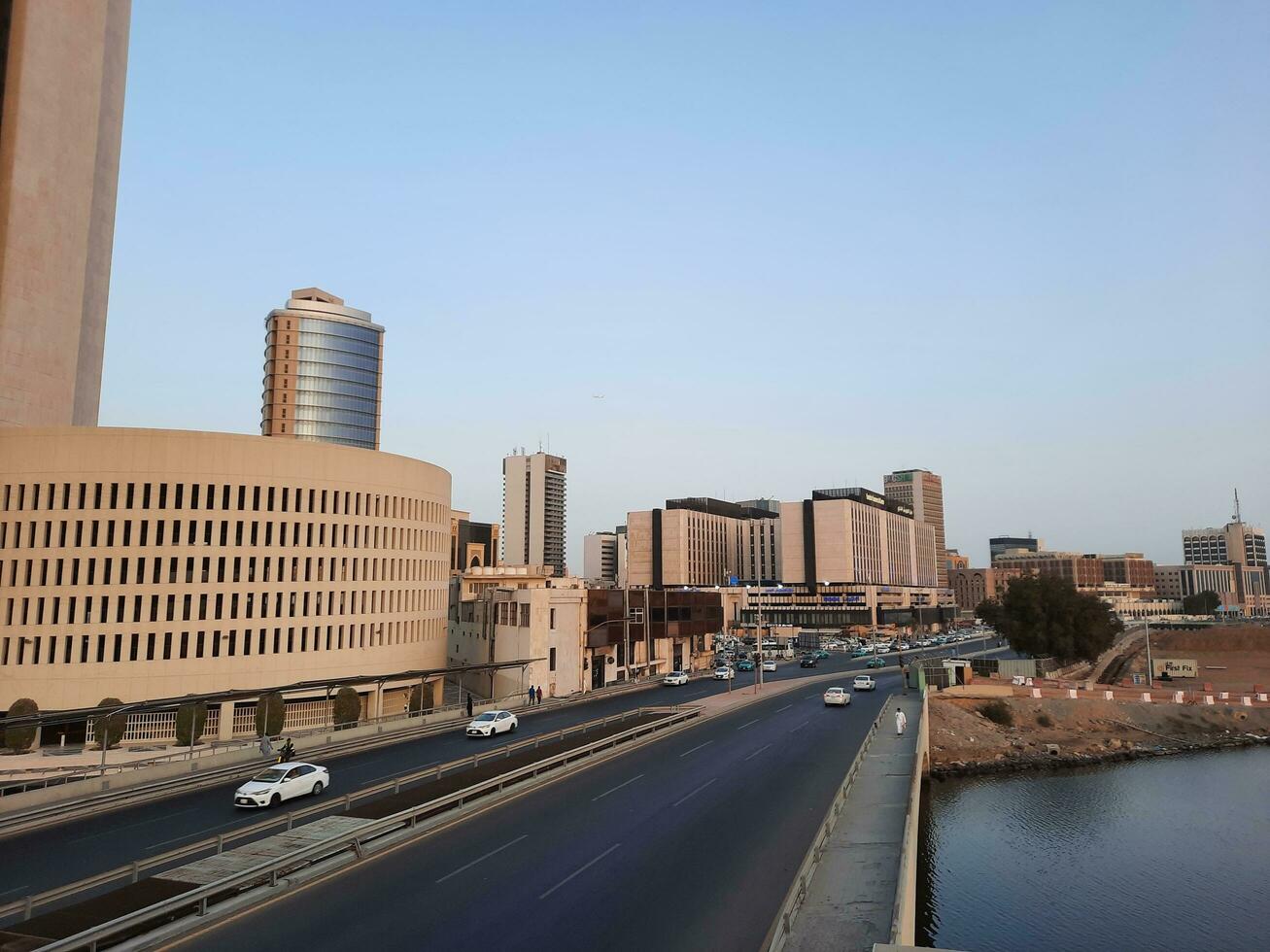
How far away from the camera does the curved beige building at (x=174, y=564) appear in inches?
2208

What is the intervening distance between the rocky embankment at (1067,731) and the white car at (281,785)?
44.3 metres

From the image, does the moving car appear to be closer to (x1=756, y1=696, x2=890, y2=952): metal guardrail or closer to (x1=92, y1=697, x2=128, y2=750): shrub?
(x1=756, y1=696, x2=890, y2=952): metal guardrail

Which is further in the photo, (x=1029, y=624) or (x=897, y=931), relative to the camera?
(x=1029, y=624)

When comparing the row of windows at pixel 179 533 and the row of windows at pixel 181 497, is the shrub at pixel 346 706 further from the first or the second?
the row of windows at pixel 181 497

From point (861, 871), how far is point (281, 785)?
71.7 ft

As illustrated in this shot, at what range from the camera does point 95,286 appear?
9619cm

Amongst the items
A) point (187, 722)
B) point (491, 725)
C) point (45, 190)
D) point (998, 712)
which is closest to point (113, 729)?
point (187, 722)

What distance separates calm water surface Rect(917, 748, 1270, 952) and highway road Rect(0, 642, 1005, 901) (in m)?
24.6

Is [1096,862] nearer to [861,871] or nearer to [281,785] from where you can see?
[861,871]

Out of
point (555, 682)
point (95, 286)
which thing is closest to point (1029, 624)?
point (555, 682)

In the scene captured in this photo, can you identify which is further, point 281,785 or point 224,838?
point 281,785

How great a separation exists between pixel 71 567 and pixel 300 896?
1842 inches

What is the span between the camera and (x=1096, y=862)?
40.9 m

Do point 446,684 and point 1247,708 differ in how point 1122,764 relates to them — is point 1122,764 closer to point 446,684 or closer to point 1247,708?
point 1247,708
